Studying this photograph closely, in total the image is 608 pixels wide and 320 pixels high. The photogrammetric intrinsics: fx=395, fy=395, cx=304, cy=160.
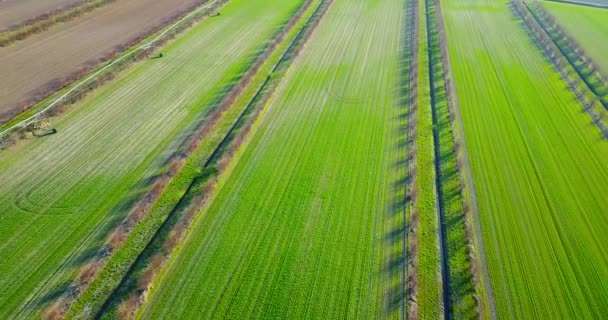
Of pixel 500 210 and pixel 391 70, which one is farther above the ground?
pixel 391 70

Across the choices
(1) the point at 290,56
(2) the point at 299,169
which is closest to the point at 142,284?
(2) the point at 299,169

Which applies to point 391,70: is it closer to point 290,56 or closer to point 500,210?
point 290,56

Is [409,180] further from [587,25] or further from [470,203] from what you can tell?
[587,25]

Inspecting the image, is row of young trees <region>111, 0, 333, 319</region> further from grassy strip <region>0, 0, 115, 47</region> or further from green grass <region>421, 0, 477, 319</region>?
grassy strip <region>0, 0, 115, 47</region>

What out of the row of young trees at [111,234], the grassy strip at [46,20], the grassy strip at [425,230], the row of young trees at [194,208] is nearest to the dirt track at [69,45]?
the grassy strip at [46,20]

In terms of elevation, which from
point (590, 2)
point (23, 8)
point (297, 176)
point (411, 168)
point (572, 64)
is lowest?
point (411, 168)

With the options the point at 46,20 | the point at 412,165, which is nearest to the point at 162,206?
the point at 412,165

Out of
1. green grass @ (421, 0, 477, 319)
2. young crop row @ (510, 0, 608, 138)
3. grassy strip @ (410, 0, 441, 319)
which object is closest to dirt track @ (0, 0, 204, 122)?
grassy strip @ (410, 0, 441, 319)
